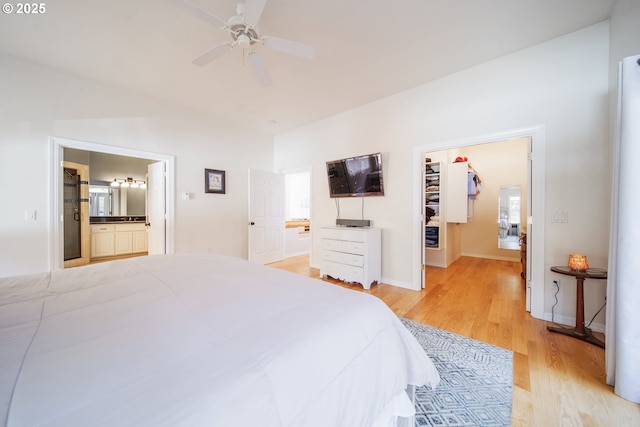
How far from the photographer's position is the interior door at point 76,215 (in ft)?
14.7

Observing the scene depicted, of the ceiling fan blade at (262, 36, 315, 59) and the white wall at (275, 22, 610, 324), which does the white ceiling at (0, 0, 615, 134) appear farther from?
A: the ceiling fan blade at (262, 36, 315, 59)

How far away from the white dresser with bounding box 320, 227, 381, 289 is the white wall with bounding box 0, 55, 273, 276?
77.5 inches

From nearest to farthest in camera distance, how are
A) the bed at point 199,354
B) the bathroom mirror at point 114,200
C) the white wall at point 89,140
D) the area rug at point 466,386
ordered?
the bed at point 199,354 < the area rug at point 466,386 < the white wall at point 89,140 < the bathroom mirror at point 114,200

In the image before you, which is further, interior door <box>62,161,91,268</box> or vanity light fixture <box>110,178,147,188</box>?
vanity light fixture <box>110,178,147,188</box>

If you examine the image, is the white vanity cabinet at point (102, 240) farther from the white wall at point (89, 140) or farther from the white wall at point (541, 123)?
the white wall at point (541, 123)

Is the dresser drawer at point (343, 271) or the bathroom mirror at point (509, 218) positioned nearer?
the dresser drawer at point (343, 271)

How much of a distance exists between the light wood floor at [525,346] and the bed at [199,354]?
0.84m

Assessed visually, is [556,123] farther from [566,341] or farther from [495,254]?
[495,254]

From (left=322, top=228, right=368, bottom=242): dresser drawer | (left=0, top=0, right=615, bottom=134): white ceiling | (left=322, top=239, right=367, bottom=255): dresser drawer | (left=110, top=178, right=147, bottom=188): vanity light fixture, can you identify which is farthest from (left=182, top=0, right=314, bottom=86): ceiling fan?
(left=110, top=178, right=147, bottom=188): vanity light fixture

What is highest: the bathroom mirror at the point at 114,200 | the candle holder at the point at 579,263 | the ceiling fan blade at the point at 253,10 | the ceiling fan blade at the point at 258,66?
the ceiling fan blade at the point at 253,10

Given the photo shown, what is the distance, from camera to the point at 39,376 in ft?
1.88

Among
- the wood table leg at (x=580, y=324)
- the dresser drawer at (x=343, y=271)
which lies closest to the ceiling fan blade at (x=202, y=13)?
the dresser drawer at (x=343, y=271)

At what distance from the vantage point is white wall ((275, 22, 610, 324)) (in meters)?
2.12

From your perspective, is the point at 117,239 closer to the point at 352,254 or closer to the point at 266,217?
the point at 266,217
